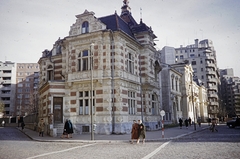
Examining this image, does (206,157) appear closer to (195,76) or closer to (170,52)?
(170,52)

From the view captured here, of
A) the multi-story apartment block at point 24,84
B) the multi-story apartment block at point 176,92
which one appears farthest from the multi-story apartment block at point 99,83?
the multi-story apartment block at point 24,84

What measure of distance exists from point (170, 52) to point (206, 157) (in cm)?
6030

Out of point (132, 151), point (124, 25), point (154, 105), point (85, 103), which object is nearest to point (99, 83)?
point (85, 103)

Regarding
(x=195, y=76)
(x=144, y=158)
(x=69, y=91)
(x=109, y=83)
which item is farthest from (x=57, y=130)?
(x=195, y=76)

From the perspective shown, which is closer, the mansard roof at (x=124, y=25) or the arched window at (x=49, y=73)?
the mansard roof at (x=124, y=25)

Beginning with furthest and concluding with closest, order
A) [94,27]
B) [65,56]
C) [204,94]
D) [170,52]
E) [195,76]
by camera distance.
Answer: [195,76] → [204,94] → [170,52] → [65,56] → [94,27]

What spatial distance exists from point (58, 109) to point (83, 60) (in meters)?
6.43

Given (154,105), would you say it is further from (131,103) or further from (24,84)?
(24,84)

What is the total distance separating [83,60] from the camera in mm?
27281

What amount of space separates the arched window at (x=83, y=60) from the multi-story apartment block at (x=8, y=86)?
6979 centimetres

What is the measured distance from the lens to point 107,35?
85.8 ft

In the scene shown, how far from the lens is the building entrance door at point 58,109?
26812 millimetres

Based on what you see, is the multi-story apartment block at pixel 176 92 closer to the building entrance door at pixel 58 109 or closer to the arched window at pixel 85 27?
the arched window at pixel 85 27

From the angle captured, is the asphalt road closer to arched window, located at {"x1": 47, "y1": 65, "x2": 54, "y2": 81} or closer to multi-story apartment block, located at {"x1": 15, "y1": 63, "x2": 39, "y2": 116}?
arched window, located at {"x1": 47, "y1": 65, "x2": 54, "y2": 81}
